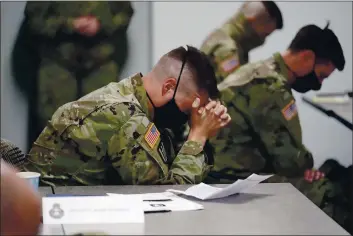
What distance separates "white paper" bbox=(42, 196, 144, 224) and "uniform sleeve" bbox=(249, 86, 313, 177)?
1.26 m

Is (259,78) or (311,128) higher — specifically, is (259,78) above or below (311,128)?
above

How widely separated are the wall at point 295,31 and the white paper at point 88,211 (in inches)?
48.1

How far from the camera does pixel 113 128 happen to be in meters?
2.71

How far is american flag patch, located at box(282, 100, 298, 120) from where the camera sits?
2.89 metres

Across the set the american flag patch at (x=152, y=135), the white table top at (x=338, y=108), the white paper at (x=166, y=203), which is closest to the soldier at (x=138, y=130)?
the american flag patch at (x=152, y=135)

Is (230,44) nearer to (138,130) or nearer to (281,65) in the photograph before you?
(281,65)

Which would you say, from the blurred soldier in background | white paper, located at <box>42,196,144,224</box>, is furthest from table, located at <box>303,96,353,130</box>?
white paper, located at <box>42,196,144,224</box>

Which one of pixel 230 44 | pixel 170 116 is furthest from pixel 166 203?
pixel 230 44

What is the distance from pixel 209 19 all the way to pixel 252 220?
4.38ft

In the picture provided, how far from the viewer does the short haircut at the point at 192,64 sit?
284cm

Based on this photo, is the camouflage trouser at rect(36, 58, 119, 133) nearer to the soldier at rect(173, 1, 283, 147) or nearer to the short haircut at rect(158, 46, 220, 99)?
the short haircut at rect(158, 46, 220, 99)

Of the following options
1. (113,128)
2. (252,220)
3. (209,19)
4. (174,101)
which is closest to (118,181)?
(113,128)

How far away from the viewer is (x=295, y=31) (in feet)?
9.48

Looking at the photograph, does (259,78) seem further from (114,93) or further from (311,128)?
(114,93)
